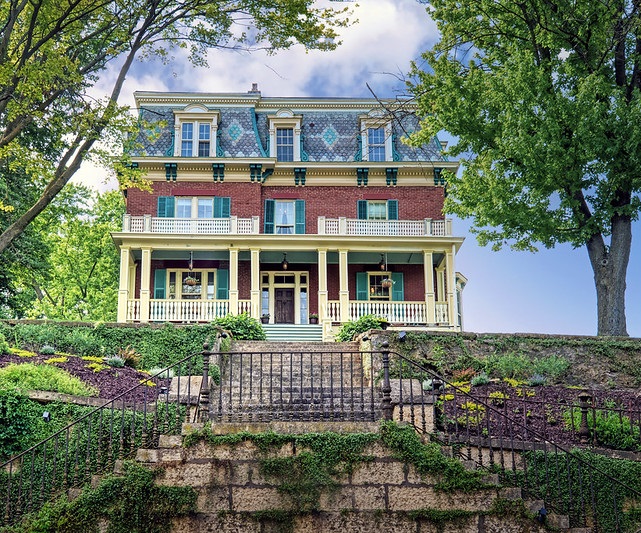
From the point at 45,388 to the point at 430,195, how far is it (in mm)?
17487

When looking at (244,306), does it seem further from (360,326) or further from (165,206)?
(360,326)

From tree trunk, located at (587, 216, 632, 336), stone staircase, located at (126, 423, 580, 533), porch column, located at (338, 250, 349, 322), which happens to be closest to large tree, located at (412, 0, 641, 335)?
tree trunk, located at (587, 216, 632, 336)

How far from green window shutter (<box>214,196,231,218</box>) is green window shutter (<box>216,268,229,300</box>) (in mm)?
2020

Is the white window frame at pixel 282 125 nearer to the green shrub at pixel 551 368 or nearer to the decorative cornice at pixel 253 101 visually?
the decorative cornice at pixel 253 101

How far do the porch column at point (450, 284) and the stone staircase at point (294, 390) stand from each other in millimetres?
7983

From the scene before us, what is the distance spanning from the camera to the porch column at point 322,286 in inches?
917

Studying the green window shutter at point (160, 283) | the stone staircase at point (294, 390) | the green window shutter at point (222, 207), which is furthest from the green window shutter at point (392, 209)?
the stone staircase at point (294, 390)

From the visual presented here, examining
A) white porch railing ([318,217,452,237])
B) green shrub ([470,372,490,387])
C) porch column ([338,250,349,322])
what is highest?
white porch railing ([318,217,452,237])

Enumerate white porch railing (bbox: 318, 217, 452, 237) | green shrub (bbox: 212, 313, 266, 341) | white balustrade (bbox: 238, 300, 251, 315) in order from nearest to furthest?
green shrub (bbox: 212, 313, 266, 341)
white balustrade (bbox: 238, 300, 251, 315)
white porch railing (bbox: 318, 217, 452, 237)

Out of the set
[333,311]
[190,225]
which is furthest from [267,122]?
[333,311]

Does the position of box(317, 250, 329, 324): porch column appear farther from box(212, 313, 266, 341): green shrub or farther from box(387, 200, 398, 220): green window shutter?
box(212, 313, 266, 341): green shrub

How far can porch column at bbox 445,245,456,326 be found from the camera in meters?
24.1

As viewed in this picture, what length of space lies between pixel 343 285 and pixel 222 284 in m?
4.66

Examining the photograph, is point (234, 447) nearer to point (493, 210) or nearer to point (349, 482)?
point (349, 482)
